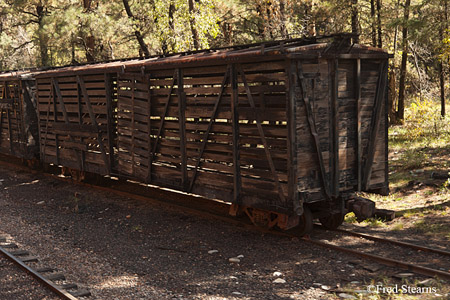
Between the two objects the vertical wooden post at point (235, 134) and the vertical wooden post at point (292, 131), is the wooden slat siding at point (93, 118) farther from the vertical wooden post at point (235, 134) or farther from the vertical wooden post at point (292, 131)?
the vertical wooden post at point (292, 131)

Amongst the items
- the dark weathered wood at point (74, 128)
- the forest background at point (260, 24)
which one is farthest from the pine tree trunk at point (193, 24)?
the dark weathered wood at point (74, 128)

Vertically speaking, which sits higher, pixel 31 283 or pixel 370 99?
pixel 370 99

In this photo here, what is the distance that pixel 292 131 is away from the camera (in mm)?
7203

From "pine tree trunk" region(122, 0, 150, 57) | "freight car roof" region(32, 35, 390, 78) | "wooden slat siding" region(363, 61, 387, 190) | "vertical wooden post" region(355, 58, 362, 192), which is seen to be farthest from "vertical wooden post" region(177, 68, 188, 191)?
"pine tree trunk" region(122, 0, 150, 57)

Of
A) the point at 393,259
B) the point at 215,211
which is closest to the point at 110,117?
the point at 215,211

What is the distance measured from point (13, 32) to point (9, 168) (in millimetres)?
29909

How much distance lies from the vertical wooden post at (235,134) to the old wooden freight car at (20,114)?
349 inches

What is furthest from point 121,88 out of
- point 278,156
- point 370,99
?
point 370,99

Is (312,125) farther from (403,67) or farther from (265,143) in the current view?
(403,67)

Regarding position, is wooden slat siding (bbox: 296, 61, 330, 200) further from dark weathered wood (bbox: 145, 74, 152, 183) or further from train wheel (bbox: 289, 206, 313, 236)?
dark weathered wood (bbox: 145, 74, 152, 183)

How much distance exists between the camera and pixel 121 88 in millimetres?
10766

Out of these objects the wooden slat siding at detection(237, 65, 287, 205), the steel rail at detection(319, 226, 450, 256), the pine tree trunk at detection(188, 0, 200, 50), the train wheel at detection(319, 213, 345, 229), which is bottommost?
the steel rail at detection(319, 226, 450, 256)

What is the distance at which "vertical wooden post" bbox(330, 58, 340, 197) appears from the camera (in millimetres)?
7617

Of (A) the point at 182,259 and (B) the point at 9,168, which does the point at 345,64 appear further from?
(B) the point at 9,168
